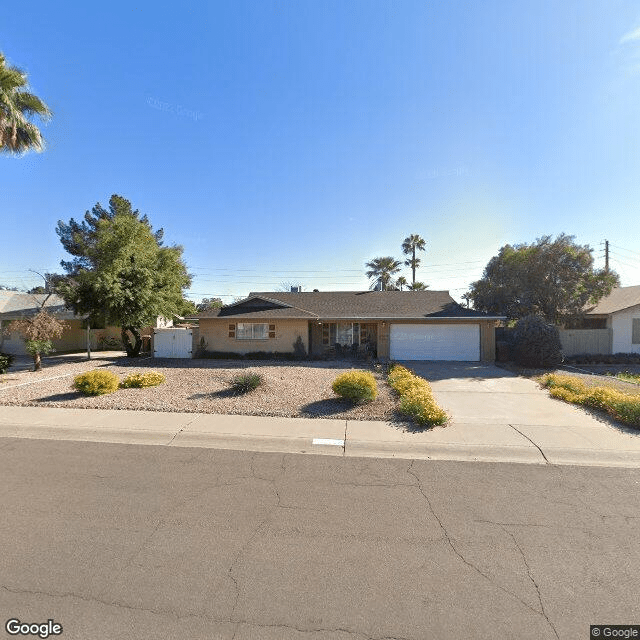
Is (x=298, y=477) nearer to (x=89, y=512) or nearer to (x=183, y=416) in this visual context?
(x=89, y=512)

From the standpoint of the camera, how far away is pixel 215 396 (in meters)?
9.81

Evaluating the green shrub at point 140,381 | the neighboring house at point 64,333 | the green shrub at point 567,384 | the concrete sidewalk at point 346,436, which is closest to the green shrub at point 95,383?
the green shrub at point 140,381

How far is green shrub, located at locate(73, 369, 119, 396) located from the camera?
9.62 metres

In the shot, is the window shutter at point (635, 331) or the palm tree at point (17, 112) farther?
the window shutter at point (635, 331)

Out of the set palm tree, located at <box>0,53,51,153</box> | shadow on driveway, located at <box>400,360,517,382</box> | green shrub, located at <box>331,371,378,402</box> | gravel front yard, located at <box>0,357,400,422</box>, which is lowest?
gravel front yard, located at <box>0,357,400,422</box>

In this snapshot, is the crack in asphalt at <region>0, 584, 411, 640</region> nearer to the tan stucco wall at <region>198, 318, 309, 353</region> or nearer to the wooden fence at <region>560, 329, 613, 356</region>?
the tan stucco wall at <region>198, 318, 309, 353</region>

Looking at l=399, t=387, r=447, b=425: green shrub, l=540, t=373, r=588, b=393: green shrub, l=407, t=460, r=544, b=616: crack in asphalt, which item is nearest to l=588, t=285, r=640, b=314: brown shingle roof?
l=540, t=373, r=588, b=393: green shrub

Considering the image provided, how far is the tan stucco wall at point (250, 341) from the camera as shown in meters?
19.1

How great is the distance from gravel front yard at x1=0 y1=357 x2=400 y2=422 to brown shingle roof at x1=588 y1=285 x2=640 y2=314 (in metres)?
16.8

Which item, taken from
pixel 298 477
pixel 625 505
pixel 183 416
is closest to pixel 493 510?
pixel 625 505

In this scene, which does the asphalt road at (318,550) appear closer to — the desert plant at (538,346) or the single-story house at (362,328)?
the desert plant at (538,346)

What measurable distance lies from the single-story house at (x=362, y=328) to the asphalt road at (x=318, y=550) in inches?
519

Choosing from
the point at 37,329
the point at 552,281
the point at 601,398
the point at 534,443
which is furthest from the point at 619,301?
the point at 37,329

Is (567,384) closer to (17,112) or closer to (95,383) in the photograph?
(95,383)
